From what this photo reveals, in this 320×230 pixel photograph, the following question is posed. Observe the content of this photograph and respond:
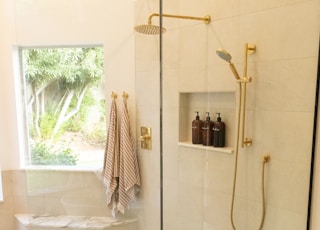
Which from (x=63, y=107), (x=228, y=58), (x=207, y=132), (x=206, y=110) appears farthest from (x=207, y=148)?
(x=63, y=107)

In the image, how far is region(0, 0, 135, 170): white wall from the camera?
213cm

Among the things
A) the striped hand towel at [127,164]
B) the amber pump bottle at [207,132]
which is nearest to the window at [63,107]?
the striped hand towel at [127,164]

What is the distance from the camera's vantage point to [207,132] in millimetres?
1825

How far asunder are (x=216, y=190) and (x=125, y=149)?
793 millimetres

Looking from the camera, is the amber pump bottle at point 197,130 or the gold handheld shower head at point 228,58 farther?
the amber pump bottle at point 197,130

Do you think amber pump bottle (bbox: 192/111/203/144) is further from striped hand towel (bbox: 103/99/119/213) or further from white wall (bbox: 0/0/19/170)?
white wall (bbox: 0/0/19/170)

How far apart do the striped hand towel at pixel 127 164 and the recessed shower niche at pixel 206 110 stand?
0.44 metres

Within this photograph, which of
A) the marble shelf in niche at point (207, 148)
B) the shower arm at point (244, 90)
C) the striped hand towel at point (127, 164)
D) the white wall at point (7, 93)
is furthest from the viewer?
the white wall at point (7, 93)

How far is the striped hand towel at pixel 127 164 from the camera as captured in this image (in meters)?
2.11

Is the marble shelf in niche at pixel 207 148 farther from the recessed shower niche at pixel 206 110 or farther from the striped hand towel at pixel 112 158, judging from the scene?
the striped hand towel at pixel 112 158

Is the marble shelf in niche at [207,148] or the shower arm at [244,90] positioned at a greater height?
the shower arm at [244,90]

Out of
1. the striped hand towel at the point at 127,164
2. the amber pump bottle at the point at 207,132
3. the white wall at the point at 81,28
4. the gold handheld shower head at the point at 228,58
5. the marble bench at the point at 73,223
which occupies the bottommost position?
the marble bench at the point at 73,223

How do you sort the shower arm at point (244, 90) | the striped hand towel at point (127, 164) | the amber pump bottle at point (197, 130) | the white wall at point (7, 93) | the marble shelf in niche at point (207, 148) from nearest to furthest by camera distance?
the shower arm at point (244, 90) < the marble shelf in niche at point (207, 148) < the amber pump bottle at point (197, 130) < the striped hand towel at point (127, 164) < the white wall at point (7, 93)

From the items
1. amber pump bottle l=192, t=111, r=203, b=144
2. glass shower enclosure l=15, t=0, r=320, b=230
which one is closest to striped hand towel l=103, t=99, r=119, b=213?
glass shower enclosure l=15, t=0, r=320, b=230
